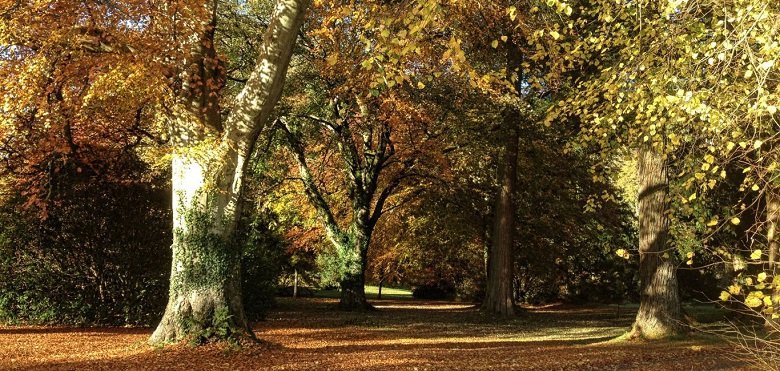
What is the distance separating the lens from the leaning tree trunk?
12.9m

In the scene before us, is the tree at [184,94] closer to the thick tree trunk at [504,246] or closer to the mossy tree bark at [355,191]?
the mossy tree bark at [355,191]

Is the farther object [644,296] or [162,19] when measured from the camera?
[644,296]

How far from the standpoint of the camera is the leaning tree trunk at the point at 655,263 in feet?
42.4

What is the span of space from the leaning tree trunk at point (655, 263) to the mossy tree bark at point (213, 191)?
25.6ft

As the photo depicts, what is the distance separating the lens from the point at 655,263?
43.2 ft

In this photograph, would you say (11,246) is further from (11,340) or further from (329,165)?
(329,165)

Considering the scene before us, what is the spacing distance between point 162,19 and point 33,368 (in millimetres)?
5588

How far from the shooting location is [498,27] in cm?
Result: 1731

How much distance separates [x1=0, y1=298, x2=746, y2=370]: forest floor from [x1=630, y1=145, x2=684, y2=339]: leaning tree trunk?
1.93 ft

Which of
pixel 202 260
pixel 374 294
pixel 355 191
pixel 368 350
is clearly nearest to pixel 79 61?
pixel 202 260

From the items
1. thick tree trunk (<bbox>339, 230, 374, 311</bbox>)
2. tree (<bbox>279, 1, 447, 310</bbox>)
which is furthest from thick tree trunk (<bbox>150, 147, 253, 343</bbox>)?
thick tree trunk (<bbox>339, 230, 374, 311</bbox>)

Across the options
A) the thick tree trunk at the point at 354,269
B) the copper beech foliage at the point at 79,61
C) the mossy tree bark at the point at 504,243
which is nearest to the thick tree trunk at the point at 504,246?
the mossy tree bark at the point at 504,243

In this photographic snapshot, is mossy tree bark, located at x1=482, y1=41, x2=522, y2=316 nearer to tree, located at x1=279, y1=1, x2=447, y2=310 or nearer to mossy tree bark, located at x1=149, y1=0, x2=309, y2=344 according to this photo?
tree, located at x1=279, y1=1, x2=447, y2=310

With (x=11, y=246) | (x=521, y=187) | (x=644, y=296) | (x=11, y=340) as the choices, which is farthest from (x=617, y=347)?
(x=11, y=246)
